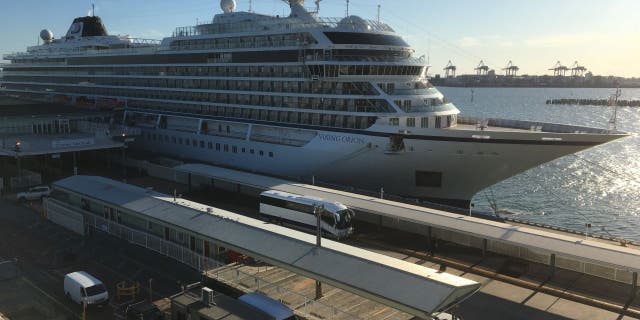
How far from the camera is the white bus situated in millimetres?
23219

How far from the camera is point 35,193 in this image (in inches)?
1325

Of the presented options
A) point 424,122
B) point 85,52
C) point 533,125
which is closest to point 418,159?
point 424,122

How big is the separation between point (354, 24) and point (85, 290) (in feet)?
77.8

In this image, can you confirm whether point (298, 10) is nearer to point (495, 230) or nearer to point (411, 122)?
point (411, 122)

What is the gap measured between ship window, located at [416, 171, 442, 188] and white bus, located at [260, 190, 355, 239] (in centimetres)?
789

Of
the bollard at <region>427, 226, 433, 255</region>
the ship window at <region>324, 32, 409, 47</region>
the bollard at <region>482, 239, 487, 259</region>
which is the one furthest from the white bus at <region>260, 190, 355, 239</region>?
the ship window at <region>324, 32, 409, 47</region>

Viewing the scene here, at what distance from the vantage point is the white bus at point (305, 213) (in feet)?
76.2

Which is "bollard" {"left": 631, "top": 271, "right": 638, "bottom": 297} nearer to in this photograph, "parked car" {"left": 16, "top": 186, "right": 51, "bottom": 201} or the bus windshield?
the bus windshield

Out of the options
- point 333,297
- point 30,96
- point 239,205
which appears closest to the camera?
point 333,297

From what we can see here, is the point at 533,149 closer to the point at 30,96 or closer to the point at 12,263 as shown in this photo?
the point at 12,263

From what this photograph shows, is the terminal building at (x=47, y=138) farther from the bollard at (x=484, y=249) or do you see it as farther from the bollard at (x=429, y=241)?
the bollard at (x=484, y=249)

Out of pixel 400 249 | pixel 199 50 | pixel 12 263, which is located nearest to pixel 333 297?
pixel 400 249

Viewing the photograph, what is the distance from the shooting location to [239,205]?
30.7m

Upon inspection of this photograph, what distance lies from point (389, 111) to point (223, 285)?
17.2 metres
